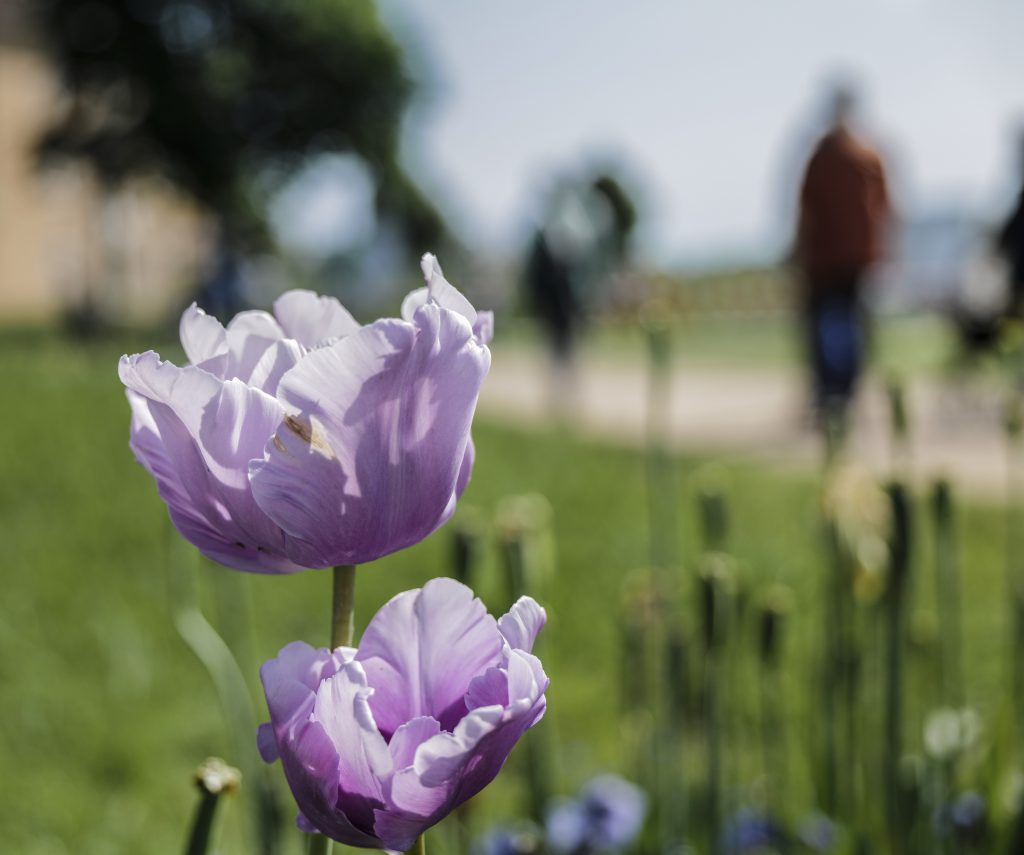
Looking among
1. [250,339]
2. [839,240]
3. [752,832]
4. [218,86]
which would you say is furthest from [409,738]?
[218,86]

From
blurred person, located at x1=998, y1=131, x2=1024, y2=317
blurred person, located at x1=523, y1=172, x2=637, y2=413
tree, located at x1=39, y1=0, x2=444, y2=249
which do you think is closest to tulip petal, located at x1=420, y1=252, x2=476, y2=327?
blurred person, located at x1=998, y1=131, x2=1024, y2=317

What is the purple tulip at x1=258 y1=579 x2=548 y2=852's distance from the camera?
1.61 feet

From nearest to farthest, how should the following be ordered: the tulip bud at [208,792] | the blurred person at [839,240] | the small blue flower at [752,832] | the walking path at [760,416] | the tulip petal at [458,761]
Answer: the tulip petal at [458,761]
the tulip bud at [208,792]
the small blue flower at [752,832]
the walking path at [760,416]
the blurred person at [839,240]

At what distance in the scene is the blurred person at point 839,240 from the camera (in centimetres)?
655

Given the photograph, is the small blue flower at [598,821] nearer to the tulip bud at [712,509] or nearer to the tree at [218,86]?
the tulip bud at [712,509]

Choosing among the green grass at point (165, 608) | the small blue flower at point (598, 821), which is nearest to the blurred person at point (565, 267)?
the green grass at point (165, 608)

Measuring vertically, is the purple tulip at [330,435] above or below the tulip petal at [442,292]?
below

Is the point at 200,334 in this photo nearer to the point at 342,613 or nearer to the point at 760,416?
the point at 342,613

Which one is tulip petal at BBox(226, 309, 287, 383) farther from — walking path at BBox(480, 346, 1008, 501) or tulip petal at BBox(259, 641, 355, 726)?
walking path at BBox(480, 346, 1008, 501)

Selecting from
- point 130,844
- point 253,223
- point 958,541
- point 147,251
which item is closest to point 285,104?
point 253,223

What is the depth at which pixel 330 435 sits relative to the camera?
544mm

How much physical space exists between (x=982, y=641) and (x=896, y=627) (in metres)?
2.34

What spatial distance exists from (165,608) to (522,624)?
302 cm

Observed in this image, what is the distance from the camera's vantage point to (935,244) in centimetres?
2397
